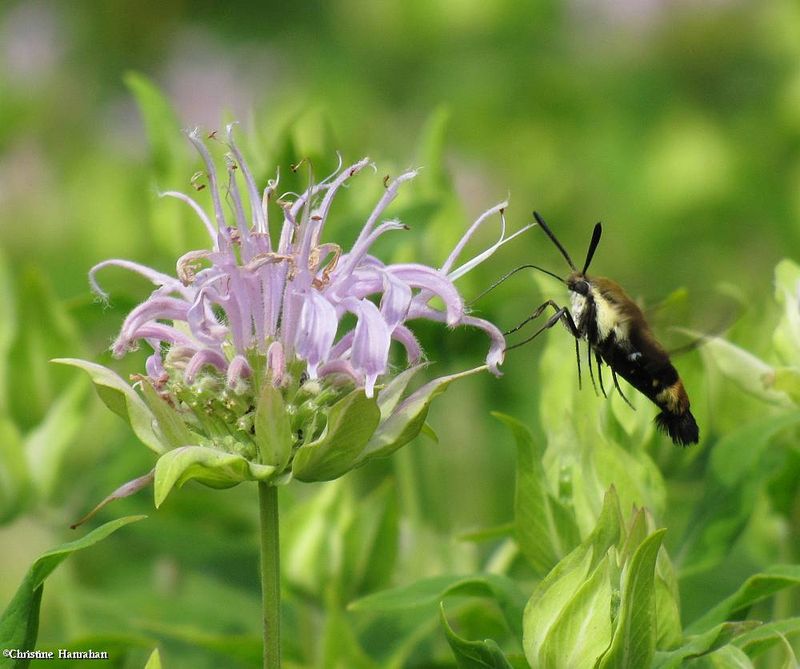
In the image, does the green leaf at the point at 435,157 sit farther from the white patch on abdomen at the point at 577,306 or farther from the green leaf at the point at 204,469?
the green leaf at the point at 204,469

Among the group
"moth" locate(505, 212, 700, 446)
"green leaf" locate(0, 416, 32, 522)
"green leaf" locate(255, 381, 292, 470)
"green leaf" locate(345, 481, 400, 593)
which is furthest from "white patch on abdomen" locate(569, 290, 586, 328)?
"green leaf" locate(0, 416, 32, 522)

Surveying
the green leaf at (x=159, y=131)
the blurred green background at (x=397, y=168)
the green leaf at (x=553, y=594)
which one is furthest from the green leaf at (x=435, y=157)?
the green leaf at (x=553, y=594)

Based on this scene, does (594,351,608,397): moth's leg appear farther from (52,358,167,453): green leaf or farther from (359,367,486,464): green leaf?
(52,358,167,453): green leaf

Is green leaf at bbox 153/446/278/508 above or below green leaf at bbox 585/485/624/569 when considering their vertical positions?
above

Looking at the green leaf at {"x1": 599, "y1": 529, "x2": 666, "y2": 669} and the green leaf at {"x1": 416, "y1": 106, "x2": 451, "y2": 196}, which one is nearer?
the green leaf at {"x1": 599, "y1": 529, "x2": 666, "y2": 669}

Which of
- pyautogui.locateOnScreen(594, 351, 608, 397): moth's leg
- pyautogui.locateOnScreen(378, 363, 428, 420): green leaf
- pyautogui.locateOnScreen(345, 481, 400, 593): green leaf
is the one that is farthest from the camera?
pyautogui.locateOnScreen(345, 481, 400, 593): green leaf

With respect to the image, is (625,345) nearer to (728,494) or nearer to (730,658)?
(728,494)

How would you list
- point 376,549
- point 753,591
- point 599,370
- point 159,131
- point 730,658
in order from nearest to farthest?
point 730,658, point 753,591, point 599,370, point 376,549, point 159,131

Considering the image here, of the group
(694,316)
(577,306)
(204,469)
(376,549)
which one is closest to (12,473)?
(376,549)

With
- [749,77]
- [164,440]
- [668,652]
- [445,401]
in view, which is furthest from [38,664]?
[749,77]
